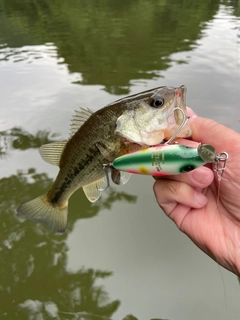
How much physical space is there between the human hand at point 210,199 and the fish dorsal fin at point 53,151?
603 mm

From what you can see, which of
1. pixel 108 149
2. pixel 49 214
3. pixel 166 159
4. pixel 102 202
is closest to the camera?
pixel 166 159

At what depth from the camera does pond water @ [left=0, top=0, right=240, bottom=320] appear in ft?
9.47

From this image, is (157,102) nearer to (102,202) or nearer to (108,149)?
(108,149)

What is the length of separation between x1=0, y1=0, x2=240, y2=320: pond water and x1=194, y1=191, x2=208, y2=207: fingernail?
58.2 inches

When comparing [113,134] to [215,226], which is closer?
[113,134]

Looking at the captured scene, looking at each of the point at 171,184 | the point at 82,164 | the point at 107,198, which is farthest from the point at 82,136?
the point at 107,198

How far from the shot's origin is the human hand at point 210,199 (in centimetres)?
160

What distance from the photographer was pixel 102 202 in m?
3.73

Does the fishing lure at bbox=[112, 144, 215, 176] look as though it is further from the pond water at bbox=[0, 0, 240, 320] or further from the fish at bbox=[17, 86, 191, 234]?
the pond water at bbox=[0, 0, 240, 320]

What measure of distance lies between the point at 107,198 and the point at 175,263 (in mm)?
1113

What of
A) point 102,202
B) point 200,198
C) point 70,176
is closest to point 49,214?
point 70,176

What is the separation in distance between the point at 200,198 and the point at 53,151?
0.91 meters

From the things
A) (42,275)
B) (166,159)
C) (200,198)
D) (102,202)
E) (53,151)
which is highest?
(166,159)

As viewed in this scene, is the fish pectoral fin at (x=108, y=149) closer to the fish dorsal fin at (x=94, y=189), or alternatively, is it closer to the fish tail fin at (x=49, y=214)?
the fish dorsal fin at (x=94, y=189)
